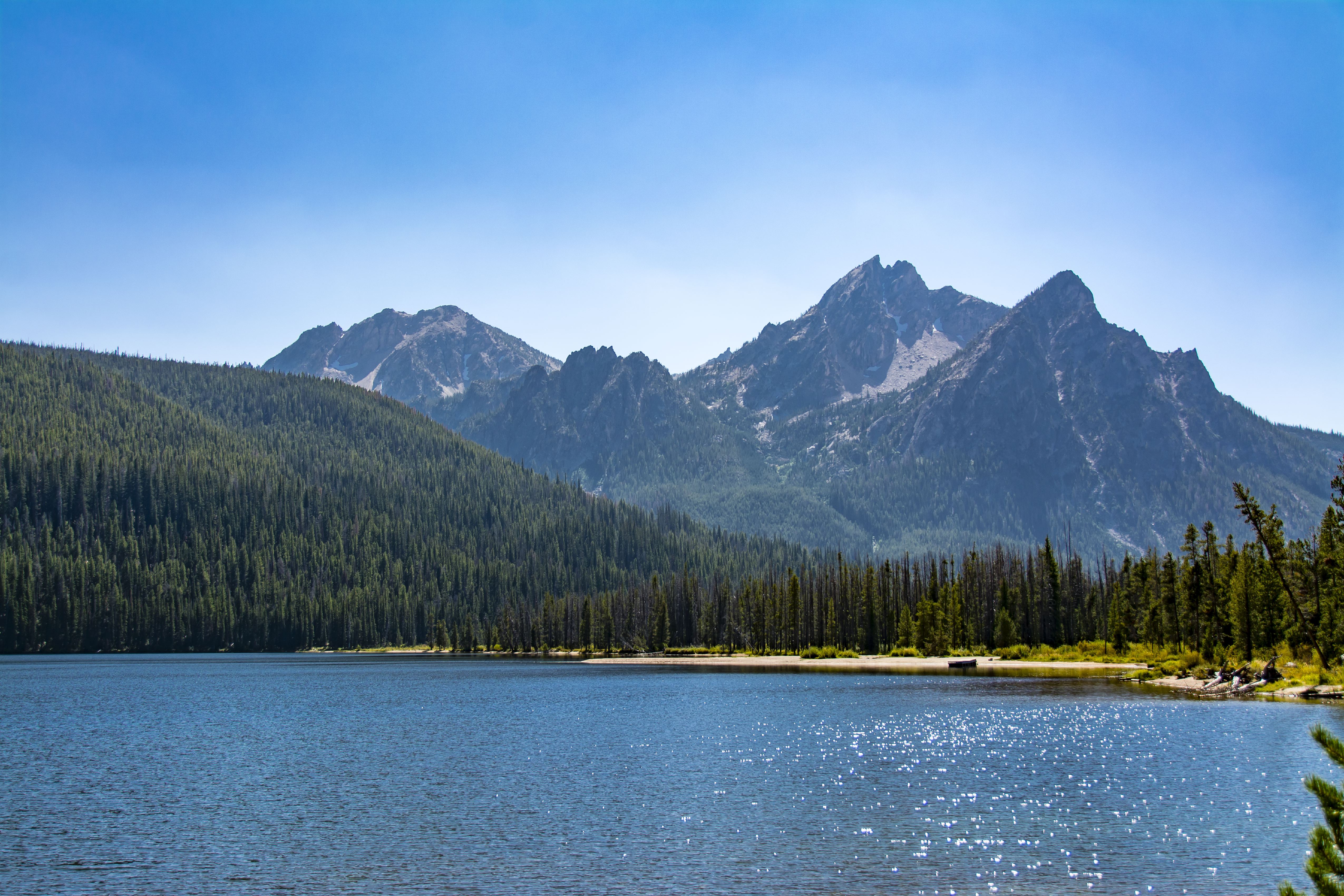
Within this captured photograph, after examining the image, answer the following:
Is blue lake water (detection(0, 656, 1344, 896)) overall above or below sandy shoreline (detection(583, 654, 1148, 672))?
above

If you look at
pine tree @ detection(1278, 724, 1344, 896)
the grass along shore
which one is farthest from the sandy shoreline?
pine tree @ detection(1278, 724, 1344, 896)

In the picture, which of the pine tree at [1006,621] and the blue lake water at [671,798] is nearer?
the blue lake water at [671,798]

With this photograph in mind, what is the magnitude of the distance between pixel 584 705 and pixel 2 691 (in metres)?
68.2

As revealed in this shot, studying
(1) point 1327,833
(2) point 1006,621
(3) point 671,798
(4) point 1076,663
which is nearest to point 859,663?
(2) point 1006,621

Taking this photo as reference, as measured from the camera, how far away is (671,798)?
44500 millimetres

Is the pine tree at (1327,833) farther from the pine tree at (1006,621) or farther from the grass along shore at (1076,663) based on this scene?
the pine tree at (1006,621)

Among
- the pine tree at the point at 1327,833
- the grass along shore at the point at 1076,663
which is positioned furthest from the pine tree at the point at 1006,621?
the pine tree at the point at 1327,833

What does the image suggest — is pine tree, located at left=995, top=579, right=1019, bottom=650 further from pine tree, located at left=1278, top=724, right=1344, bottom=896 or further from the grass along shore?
pine tree, located at left=1278, top=724, right=1344, bottom=896

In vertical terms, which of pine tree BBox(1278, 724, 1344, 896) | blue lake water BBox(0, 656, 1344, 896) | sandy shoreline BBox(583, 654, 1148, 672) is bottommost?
sandy shoreline BBox(583, 654, 1148, 672)

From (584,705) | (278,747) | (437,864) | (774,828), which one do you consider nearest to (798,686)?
(584,705)

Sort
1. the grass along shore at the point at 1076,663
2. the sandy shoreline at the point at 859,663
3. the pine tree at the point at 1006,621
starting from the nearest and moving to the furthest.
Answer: the grass along shore at the point at 1076,663 < the sandy shoreline at the point at 859,663 < the pine tree at the point at 1006,621

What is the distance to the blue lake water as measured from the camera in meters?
32.0

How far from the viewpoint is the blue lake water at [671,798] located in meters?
32.0

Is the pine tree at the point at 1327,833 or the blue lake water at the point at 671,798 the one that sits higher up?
the pine tree at the point at 1327,833
